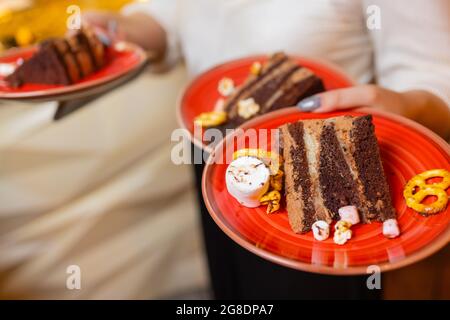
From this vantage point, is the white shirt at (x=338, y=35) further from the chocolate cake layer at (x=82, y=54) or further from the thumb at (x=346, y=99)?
the chocolate cake layer at (x=82, y=54)

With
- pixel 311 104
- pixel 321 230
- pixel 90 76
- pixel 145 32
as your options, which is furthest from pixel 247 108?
pixel 145 32

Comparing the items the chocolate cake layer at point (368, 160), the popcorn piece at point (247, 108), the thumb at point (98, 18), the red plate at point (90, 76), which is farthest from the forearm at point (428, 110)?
the thumb at point (98, 18)

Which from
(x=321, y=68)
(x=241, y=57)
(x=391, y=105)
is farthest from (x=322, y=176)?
(x=241, y=57)

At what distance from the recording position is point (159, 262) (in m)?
2.26

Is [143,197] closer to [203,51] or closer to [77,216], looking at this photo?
[77,216]

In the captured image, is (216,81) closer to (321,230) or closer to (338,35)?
(338,35)

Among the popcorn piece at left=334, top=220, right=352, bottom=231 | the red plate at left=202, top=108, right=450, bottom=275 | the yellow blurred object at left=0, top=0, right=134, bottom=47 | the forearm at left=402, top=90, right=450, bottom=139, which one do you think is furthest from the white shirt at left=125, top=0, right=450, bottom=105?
the yellow blurred object at left=0, top=0, right=134, bottom=47

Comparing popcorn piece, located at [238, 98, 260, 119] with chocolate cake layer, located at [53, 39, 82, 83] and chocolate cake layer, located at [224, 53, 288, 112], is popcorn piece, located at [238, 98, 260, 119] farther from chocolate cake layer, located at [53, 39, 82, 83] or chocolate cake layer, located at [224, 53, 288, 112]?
chocolate cake layer, located at [53, 39, 82, 83]

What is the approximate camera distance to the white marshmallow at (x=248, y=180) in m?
0.79

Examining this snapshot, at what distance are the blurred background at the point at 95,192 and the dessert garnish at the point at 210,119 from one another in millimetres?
525

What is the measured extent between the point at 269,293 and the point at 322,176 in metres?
0.71

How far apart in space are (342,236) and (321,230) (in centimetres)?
4

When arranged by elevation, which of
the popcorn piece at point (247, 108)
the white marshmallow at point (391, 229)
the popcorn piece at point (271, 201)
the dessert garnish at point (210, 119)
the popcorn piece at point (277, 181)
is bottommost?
the white marshmallow at point (391, 229)

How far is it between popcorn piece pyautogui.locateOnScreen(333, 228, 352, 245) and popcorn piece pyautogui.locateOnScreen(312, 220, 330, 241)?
0.02m
